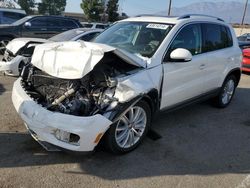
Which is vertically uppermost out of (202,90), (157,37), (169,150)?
(157,37)

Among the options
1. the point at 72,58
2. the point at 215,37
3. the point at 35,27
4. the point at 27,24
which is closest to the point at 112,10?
the point at 35,27

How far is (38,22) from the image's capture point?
12.5 metres

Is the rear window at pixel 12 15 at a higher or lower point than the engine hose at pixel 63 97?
lower

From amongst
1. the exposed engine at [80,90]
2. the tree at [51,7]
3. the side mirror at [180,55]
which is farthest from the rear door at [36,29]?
the tree at [51,7]

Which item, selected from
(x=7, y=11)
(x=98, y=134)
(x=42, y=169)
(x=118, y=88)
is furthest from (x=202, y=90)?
(x=7, y=11)

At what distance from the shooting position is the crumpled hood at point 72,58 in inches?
145

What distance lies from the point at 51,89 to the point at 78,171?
116cm

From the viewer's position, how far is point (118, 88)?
3.69 metres

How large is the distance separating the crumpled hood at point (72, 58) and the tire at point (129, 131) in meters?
0.61

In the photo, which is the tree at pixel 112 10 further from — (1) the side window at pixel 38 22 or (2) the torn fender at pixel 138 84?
(2) the torn fender at pixel 138 84

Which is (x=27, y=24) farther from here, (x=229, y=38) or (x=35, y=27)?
(x=229, y=38)

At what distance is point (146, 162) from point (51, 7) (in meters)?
57.5

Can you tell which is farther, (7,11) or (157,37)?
(7,11)

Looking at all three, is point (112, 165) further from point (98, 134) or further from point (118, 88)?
point (118, 88)
